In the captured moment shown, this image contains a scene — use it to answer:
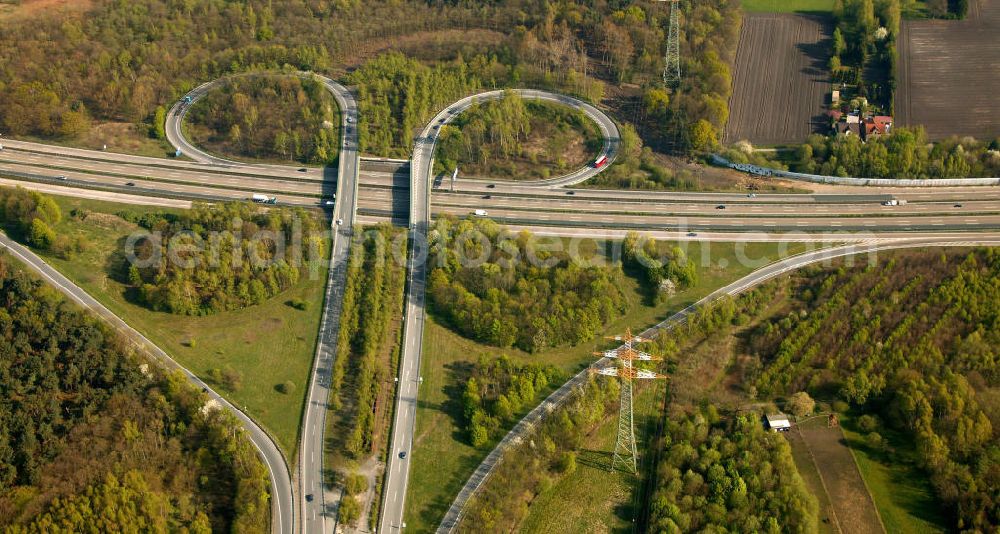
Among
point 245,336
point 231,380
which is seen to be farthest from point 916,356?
point 245,336

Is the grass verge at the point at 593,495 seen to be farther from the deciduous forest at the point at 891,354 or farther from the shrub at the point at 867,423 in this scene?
the shrub at the point at 867,423

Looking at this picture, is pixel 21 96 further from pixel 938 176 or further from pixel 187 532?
pixel 938 176

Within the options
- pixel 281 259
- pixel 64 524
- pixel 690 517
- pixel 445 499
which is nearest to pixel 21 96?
pixel 281 259

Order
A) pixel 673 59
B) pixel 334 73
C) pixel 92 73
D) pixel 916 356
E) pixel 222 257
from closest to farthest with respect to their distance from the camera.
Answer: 1. pixel 916 356
2. pixel 222 257
3. pixel 92 73
4. pixel 673 59
5. pixel 334 73

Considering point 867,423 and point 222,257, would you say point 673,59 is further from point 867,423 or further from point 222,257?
point 222,257

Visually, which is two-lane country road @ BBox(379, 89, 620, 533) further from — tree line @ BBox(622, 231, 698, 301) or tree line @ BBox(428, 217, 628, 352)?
tree line @ BBox(622, 231, 698, 301)

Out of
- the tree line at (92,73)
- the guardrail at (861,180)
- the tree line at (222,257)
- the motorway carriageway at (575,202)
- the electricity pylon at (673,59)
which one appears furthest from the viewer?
the electricity pylon at (673,59)

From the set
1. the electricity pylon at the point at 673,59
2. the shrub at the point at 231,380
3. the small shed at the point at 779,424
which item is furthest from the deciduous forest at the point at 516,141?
the small shed at the point at 779,424
